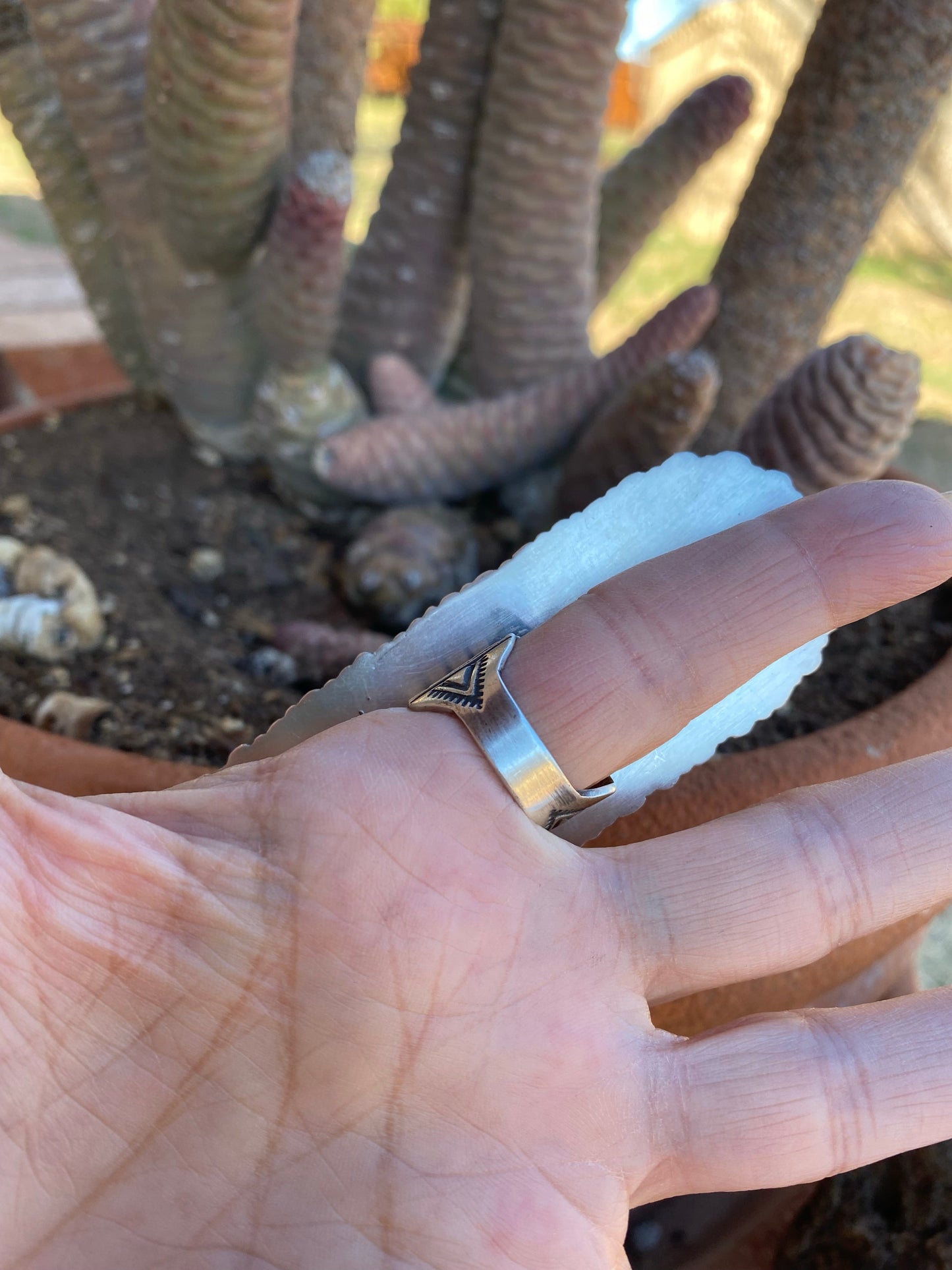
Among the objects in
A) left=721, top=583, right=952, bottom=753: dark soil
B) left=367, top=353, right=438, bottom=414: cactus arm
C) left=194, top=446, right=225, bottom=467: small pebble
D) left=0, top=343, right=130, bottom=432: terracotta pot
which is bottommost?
left=0, top=343, right=130, bottom=432: terracotta pot

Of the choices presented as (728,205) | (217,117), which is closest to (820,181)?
(217,117)

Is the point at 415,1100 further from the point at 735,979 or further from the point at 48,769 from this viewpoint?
the point at 48,769

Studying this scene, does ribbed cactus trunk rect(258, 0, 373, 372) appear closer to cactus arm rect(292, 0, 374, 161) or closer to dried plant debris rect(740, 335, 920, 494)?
cactus arm rect(292, 0, 374, 161)

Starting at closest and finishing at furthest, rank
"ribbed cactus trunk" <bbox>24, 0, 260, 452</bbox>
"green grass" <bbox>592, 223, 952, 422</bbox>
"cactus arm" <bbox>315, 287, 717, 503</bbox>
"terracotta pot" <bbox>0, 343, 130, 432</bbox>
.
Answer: "ribbed cactus trunk" <bbox>24, 0, 260, 452</bbox> → "cactus arm" <bbox>315, 287, 717, 503</bbox> → "terracotta pot" <bbox>0, 343, 130, 432</bbox> → "green grass" <bbox>592, 223, 952, 422</bbox>

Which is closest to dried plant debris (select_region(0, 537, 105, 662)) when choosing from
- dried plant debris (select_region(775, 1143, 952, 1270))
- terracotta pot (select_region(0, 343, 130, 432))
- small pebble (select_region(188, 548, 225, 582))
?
small pebble (select_region(188, 548, 225, 582))

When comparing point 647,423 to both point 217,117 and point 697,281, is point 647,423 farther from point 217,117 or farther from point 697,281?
point 697,281

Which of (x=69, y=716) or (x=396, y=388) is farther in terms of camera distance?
(x=396, y=388)

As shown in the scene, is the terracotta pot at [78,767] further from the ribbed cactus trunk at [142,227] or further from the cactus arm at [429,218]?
the cactus arm at [429,218]
